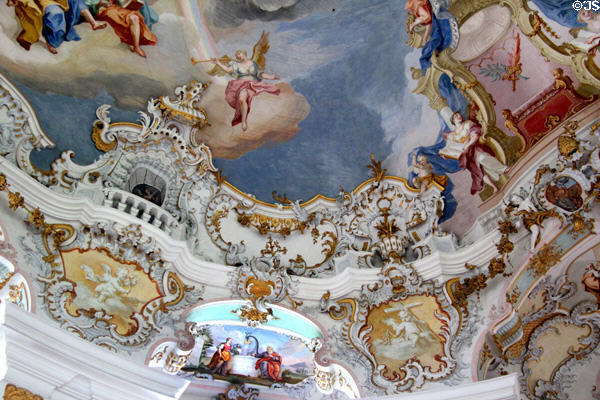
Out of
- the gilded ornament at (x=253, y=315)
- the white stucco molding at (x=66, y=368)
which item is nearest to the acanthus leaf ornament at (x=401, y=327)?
the gilded ornament at (x=253, y=315)

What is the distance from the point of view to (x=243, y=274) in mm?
9555

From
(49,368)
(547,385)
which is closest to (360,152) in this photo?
(547,385)

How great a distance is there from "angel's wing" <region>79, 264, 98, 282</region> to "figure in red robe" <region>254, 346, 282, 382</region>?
9.67 feet

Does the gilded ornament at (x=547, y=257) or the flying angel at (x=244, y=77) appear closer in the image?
the gilded ornament at (x=547, y=257)

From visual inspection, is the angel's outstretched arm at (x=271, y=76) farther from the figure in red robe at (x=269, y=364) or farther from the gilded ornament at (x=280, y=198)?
the figure in red robe at (x=269, y=364)

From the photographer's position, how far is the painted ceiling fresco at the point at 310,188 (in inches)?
340

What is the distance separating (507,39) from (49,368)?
27.0 feet

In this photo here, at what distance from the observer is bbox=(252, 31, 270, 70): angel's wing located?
11.0m

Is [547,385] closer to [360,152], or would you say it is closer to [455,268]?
[455,268]

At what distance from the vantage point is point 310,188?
36.3 ft

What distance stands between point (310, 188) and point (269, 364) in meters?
3.28

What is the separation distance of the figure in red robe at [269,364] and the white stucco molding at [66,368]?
2.36 metres

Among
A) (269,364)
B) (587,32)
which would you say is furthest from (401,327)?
(587,32)

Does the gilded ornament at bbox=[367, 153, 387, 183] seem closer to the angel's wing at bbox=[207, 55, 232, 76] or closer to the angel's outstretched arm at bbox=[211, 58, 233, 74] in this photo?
the angel's outstretched arm at bbox=[211, 58, 233, 74]
